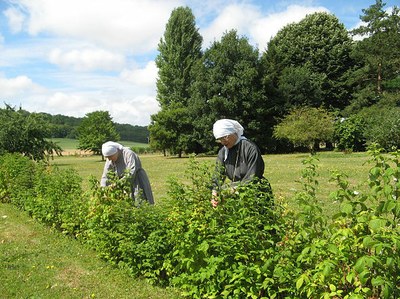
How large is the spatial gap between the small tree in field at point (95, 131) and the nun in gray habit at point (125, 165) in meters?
40.6

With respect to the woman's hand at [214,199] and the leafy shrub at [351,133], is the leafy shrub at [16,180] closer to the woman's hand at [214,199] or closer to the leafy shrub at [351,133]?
the woman's hand at [214,199]

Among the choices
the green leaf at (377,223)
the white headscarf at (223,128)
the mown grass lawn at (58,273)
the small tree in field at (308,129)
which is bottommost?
the mown grass lawn at (58,273)

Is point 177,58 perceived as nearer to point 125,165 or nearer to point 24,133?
point 24,133

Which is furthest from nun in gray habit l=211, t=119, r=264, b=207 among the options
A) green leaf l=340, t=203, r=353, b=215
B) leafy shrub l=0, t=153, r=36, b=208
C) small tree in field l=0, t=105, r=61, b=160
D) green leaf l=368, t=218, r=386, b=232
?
small tree in field l=0, t=105, r=61, b=160

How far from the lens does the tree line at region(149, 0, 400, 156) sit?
33438 mm

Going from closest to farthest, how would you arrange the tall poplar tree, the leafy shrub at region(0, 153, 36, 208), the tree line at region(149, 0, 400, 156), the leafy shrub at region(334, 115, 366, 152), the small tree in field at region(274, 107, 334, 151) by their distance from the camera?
the leafy shrub at region(0, 153, 36, 208) → the small tree in field at region(274, 107, 334, 151) → the leafy shrub at region(334, 115, 366, 152) → the tree line at region(149, 0, 400, 156) → the tall poplar tree

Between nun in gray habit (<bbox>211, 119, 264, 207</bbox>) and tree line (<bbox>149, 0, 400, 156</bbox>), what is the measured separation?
25.3 m

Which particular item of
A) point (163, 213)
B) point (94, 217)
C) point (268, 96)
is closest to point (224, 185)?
point (163, 213)

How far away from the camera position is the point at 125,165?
19.9 ft

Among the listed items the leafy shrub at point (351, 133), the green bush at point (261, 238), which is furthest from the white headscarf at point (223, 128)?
the leafy shrub at point (351, 133)

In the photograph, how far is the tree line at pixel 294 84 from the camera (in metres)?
33.4

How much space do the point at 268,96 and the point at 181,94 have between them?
34.9 ft

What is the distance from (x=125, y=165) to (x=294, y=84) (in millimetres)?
31716

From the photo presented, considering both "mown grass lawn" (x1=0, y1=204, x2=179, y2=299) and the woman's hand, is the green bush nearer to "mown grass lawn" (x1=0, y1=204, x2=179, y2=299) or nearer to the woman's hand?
the woman's hand
